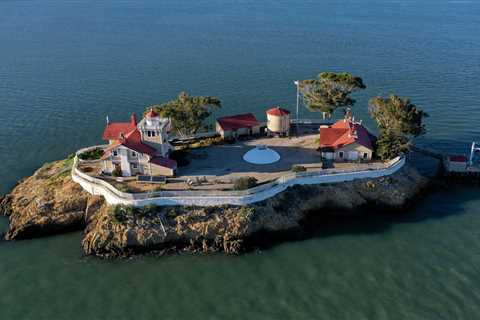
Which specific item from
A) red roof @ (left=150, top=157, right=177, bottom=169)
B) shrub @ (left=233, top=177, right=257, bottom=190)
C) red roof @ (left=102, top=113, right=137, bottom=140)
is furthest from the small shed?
red roof @ (left=102, top=113, right=137, bottom=140)

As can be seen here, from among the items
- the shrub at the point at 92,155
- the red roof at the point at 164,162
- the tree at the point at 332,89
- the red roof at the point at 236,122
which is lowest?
the shrub at the point at 92,155

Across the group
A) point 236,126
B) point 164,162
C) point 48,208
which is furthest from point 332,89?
point 48,208

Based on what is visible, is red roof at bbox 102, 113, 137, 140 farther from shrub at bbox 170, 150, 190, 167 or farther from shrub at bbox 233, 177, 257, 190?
shrub at bbox 233, 177, 257, 190

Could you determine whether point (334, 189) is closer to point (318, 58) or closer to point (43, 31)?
point (318, 58)

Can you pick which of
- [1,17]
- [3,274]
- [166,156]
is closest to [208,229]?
[166,156]

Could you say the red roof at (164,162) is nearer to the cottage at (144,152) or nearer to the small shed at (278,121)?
the cottage at (144,152)

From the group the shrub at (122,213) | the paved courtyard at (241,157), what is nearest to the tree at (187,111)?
the paved courtyard at (241,157)
